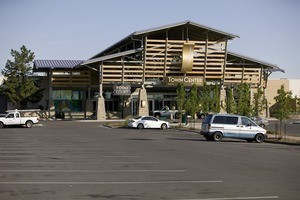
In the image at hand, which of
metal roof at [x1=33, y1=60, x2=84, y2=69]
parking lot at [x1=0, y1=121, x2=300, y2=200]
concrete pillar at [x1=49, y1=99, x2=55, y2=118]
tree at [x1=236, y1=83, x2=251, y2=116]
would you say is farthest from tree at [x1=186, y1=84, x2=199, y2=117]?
parking lot at [x1=0, y1=121, x2=300, y2=200]

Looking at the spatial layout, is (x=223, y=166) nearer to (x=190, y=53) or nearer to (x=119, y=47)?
(x=190, y=53)

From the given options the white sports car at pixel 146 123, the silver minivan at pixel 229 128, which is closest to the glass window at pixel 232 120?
the silver minivan at pixel 229 128

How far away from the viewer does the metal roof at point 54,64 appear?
64.4 meters

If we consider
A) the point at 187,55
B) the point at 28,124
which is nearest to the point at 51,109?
the point at 187,55

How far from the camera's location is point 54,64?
66062mm

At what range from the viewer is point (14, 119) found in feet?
146

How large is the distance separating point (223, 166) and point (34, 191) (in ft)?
23.9

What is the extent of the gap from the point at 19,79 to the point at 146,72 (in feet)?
55.2

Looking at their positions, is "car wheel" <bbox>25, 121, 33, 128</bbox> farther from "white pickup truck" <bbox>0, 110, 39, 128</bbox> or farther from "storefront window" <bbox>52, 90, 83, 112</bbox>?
"storefront window" <bbox>52, 90, 83, 112</bbox>

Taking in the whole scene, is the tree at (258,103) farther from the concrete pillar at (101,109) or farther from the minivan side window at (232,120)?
the concrete pillar at (101,109)

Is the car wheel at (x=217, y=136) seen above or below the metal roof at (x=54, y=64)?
below

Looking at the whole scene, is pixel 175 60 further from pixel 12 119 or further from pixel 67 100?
pixel 12 119

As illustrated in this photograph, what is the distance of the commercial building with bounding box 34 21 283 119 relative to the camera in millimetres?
61969

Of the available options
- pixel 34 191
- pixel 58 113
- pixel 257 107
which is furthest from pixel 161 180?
pixel 58 113
